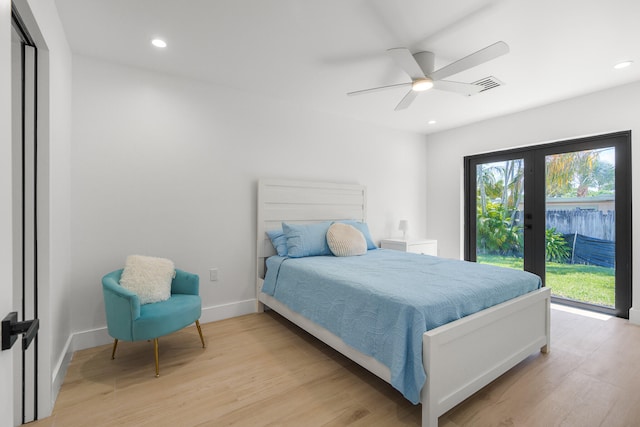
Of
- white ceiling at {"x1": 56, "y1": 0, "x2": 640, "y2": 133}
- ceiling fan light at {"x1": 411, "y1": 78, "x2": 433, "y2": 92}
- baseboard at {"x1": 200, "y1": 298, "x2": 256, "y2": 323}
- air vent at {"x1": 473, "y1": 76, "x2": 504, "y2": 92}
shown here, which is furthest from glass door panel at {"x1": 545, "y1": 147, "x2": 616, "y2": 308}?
baseboard at {"x1": 200, "y1": 298, "x2": 256, "y2": 323}

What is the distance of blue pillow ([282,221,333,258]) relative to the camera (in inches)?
124

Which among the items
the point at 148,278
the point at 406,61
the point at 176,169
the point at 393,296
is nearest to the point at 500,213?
the point at 406,61

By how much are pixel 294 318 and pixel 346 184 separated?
197 centimetres

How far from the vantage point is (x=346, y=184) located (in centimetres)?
408

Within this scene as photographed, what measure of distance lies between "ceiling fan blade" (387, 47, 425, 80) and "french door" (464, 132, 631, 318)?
2.52m

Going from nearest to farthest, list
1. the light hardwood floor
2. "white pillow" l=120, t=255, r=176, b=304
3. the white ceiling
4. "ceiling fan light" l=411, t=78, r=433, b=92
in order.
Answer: the light hardwood floor, the white ceiling, "white pillow" l=120, t=255, r=176, b=304, "ceiling fan light" l=411, t=78, r=433, b=92

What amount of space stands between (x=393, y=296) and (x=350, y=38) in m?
1.88

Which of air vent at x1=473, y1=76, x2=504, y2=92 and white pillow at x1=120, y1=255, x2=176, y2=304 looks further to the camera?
air vent at x1=473, y1=76, x2=504, y2=92

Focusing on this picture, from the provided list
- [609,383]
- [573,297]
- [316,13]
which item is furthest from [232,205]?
[573,297]

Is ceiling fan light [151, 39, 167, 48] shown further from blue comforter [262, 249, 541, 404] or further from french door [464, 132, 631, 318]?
french door [464, 132, 631, 318]

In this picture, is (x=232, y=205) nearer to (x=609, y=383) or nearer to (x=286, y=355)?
(x=286, y=355)

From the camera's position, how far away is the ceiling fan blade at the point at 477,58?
1962 millimetres

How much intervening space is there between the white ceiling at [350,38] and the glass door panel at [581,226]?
0.87 metres

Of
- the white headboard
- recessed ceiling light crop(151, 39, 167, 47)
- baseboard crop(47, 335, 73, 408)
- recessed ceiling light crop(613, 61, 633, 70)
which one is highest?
recessed ceiling light crop(151, 39, 167, 47)
